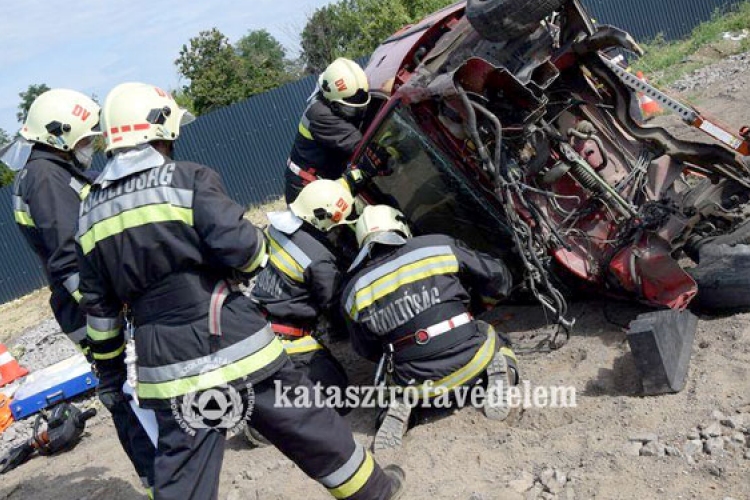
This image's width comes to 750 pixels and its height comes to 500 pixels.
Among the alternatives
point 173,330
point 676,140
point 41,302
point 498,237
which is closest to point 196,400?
point 173,330

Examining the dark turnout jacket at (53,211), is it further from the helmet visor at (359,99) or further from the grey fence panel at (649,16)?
the grey fence panel at (649,16)

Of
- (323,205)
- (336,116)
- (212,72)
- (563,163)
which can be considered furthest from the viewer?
(212,72)

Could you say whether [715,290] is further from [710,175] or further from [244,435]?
[244,435]

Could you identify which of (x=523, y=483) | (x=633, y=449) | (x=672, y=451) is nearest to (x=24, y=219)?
(x=523, y=483)

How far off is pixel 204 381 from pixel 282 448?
434 mm

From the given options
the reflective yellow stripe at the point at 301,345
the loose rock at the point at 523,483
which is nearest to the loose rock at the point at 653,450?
the loose rock at the point at 523,483

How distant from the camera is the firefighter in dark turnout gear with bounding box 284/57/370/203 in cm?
538

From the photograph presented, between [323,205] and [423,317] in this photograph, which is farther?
[323,205]

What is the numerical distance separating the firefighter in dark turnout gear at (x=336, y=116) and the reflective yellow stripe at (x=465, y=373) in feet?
6.42

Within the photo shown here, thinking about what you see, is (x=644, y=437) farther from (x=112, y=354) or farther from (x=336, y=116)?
(x=336, y=116)

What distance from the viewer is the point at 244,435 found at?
4633 mm

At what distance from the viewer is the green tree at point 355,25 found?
23109 mm

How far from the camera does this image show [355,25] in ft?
82.2

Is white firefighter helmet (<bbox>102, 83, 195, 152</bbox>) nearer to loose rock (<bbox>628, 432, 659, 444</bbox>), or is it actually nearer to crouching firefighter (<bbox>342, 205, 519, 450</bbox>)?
crouching firefighter (<bbox>342, 205, 519, 450</bbox>)
